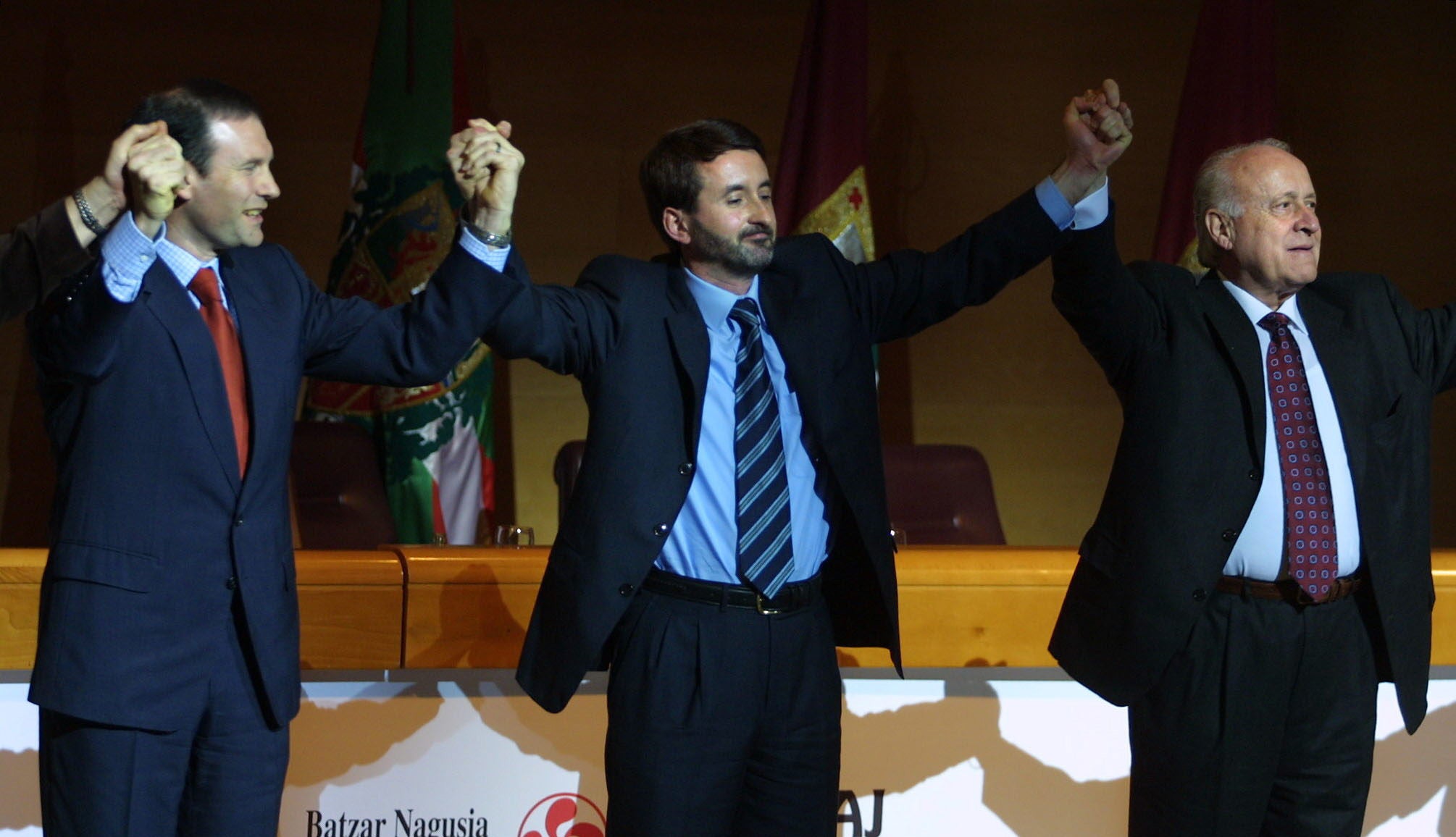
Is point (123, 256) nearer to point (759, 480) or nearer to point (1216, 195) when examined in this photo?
point (759, 480)

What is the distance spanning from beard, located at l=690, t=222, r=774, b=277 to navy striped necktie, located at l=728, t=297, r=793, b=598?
0.10 m

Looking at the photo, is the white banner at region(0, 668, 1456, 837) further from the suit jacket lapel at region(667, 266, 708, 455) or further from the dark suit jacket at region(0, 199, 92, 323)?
the dark suit jacket at region(0, 199, 92, 323)

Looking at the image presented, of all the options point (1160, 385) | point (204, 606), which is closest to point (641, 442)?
point (204, 606)

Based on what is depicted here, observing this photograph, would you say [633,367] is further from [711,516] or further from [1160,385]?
[1160,385]

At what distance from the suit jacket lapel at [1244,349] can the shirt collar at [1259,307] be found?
0.05ft

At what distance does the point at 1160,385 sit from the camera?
2107mm

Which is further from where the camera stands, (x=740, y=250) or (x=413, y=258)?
(x=413, y=258)

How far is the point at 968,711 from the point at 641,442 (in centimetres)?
91

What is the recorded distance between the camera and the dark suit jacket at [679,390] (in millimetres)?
1958

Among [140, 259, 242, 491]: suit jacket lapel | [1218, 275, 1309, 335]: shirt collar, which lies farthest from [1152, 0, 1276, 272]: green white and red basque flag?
[140, 259, 242, 491]: suit jacket lapel

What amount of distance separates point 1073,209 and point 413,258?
9.29ft

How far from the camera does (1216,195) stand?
2229 mm

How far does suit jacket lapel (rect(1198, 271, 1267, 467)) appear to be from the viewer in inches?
81.5

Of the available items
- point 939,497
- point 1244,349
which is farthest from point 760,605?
point 939,497
